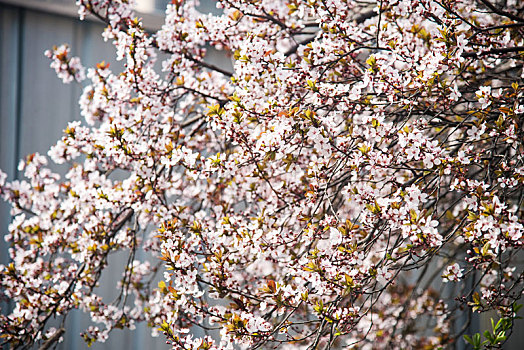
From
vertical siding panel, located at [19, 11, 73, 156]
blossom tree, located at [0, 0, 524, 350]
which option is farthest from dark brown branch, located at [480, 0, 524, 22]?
vertical siding panel, located at [19, 11, 73, 156]

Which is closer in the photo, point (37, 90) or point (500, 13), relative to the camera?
point (500, 13)

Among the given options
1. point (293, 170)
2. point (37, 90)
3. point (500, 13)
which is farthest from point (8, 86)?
point (500, 13)

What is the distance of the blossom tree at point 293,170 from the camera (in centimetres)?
136

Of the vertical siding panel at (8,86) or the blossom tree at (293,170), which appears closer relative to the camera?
the blossom tree at (293,170)

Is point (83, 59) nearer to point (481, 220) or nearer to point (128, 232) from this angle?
point (128, 232)

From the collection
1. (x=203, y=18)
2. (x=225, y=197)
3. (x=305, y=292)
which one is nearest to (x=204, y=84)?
(x=203, y=18)

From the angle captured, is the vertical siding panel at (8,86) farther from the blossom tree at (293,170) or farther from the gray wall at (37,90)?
the blossom tree at (293,170)

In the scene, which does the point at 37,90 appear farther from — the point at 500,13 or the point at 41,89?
the point at 500,13

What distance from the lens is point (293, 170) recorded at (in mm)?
1567

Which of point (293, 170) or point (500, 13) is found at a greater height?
point (500, 13)

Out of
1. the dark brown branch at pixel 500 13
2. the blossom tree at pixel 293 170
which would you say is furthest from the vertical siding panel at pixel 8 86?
the dark brown branch at pixel 500 13

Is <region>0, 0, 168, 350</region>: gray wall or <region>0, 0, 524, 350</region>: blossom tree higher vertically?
<region>0, 0, 168, 350</region>: gray wall

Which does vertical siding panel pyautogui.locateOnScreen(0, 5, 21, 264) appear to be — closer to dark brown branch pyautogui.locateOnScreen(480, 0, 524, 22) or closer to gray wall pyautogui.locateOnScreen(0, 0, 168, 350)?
gray wall pyautogui.locateOnScreen(0, 0, 168, 350)

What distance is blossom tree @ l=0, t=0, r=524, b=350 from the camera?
4.45 ft
